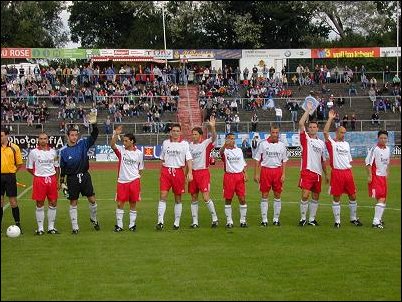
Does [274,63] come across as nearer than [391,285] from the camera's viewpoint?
No

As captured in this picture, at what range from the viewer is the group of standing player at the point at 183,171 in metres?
13.2

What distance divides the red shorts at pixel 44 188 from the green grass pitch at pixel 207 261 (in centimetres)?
78

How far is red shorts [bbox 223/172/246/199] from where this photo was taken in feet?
46.6

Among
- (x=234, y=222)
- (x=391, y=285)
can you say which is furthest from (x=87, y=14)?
(x=234, y=222)

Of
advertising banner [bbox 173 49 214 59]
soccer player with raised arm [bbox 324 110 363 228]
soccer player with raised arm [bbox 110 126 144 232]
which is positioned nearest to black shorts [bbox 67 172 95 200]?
soccer player with raised arm [bbox 110 126 144 232]

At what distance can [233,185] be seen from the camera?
14219 millimetres

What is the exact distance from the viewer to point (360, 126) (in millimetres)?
45062

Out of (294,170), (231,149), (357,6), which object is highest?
(357,6)

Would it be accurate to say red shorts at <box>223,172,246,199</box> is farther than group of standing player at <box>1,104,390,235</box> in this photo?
Yes

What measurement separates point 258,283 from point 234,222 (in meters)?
7.02

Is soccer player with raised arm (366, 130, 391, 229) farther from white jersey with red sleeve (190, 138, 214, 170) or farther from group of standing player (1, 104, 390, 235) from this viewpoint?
white jersey with red sleeve (190, 138, 214, 170)

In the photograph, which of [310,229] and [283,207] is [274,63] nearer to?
[283,207]

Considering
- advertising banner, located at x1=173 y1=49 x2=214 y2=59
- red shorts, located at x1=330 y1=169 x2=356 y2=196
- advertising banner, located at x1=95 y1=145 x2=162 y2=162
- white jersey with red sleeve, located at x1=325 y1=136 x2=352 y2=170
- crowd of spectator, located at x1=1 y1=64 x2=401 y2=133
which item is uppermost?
advertising banner, located at x1=173 y1=49 x2=214 y2=59

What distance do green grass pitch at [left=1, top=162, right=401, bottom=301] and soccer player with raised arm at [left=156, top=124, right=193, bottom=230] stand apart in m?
0.52
